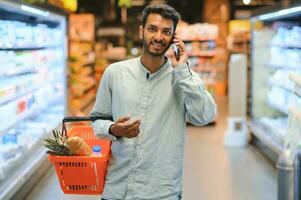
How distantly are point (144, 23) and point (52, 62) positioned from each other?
6.05m

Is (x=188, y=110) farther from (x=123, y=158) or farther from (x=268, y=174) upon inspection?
(x=268, y=174)

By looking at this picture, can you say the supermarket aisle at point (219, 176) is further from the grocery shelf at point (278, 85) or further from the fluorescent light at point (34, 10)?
the fluorescent light at point (34, 10)

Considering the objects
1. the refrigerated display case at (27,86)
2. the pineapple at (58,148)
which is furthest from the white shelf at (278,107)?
the pineapple at (58,148)

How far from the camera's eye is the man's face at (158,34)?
2463 millimetres

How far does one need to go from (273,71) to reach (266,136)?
4.68 ft

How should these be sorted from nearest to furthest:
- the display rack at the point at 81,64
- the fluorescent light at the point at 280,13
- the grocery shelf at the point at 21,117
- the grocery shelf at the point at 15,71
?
the grocery shelf at the point at 21,117
the grocery shelf at the point at 15,71
the fluorescent light at the point at 280,13
the display rack at the point at 81,64

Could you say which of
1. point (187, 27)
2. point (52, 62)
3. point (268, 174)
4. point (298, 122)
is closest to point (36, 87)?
point (52, 62)

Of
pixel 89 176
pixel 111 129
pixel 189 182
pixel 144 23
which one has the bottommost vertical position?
pixel 189 182

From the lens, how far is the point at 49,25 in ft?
28.7

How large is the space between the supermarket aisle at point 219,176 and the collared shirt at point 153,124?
344cm

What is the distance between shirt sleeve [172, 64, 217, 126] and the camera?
246 cm

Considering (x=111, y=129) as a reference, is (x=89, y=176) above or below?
below

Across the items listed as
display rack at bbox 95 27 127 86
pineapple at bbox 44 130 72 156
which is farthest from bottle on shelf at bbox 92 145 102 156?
display rack at bbox 95 27 127 86

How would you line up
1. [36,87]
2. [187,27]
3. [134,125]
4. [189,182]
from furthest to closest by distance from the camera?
[187,27], [36,87], [189,182], [134,125]
